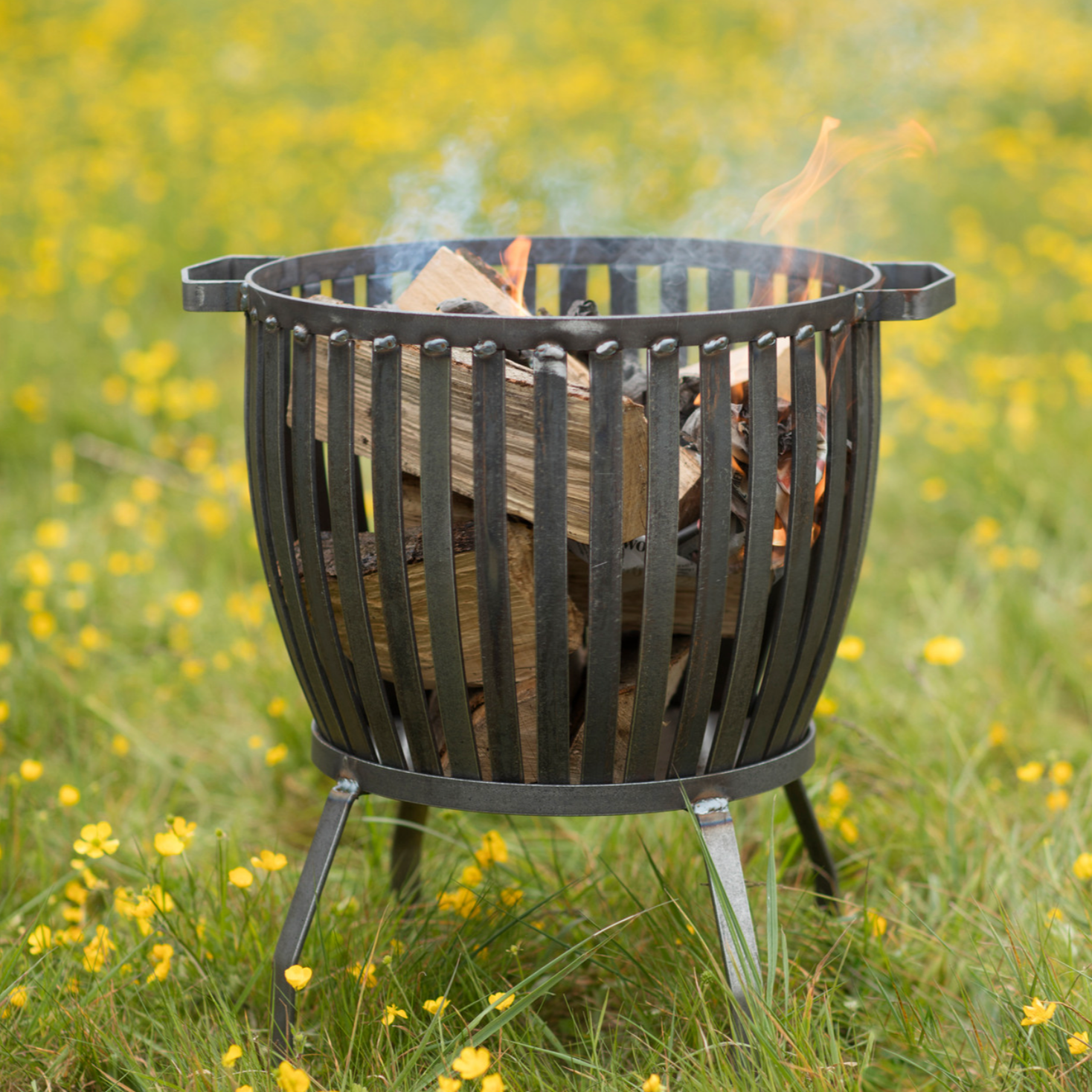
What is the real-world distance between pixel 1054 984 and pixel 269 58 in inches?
287

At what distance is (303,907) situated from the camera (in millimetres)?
1495

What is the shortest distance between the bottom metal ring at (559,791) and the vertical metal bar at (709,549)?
4cm

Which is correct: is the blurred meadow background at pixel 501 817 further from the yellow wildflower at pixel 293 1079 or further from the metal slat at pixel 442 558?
the metal slat at pixel 442 558

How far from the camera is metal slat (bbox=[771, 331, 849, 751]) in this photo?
4.64ft

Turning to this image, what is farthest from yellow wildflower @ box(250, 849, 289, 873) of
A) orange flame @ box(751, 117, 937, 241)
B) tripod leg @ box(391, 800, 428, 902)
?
orange flame @ box(751, 117, 937, 241)

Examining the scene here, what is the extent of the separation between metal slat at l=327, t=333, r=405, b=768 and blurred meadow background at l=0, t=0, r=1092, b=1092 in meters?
0.33

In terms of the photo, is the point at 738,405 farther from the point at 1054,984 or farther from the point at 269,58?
the point at 269,58

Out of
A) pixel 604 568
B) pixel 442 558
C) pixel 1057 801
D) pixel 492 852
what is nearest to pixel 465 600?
pixel 442 558

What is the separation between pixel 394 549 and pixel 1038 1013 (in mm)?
906

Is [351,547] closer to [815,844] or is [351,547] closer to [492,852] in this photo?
[492,852]

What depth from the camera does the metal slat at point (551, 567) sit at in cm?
126

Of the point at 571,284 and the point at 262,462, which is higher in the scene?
the point at 571,284

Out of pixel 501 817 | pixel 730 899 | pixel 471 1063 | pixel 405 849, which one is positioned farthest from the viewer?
pixel 501 817

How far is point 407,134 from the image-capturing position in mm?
5238
